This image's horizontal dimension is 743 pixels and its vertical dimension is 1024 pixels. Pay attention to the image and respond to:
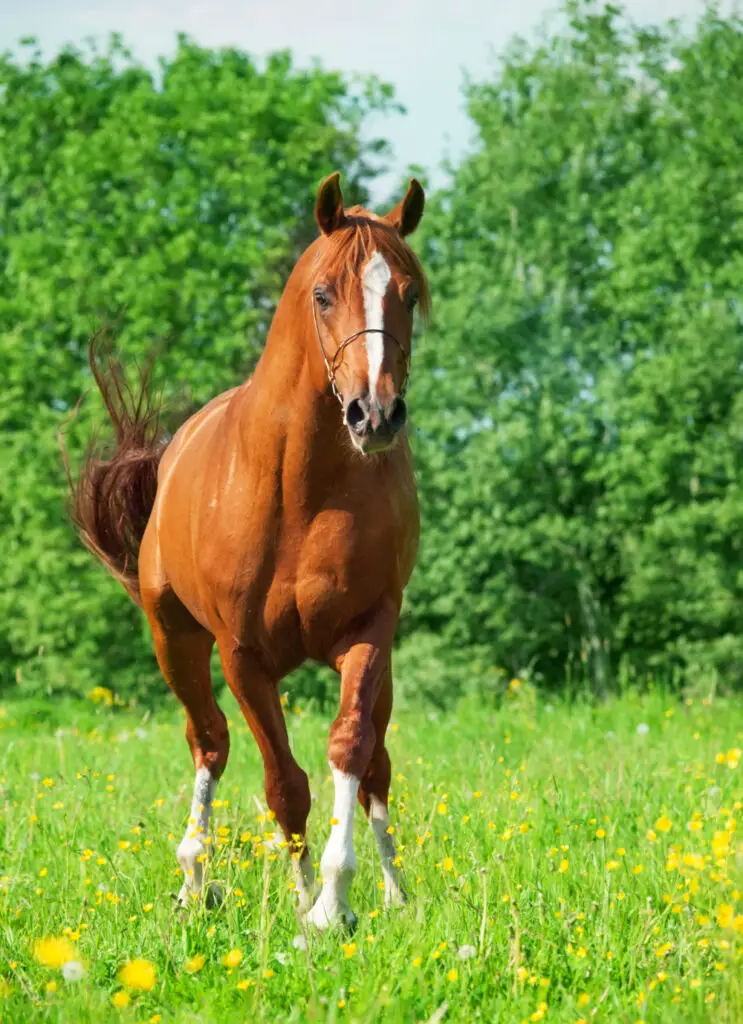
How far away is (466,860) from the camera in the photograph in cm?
459

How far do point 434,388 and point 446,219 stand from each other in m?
3.42

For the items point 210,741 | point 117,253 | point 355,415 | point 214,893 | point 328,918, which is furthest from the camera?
point 117,253

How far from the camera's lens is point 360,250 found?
13.5 ft

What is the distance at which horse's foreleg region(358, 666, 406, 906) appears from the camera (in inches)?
181

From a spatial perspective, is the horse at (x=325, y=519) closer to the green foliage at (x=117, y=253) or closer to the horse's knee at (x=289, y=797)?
the horse's knee at (x=289, y=797)

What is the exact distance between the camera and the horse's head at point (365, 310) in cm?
378

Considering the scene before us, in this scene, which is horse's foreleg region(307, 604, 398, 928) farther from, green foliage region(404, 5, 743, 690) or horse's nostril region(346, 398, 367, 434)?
green foliage region(404, 5, 743, 690)

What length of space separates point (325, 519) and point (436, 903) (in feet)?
4.40

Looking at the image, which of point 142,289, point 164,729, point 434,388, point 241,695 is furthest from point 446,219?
point 241,695

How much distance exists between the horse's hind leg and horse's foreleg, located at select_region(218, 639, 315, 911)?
0.95 meters

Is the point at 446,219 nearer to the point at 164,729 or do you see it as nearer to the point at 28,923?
the point at 164,729

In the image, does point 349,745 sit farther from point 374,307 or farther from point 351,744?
point 374,307

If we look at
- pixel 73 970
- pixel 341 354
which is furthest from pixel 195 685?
pixel 73 970

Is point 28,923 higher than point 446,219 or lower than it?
lower
